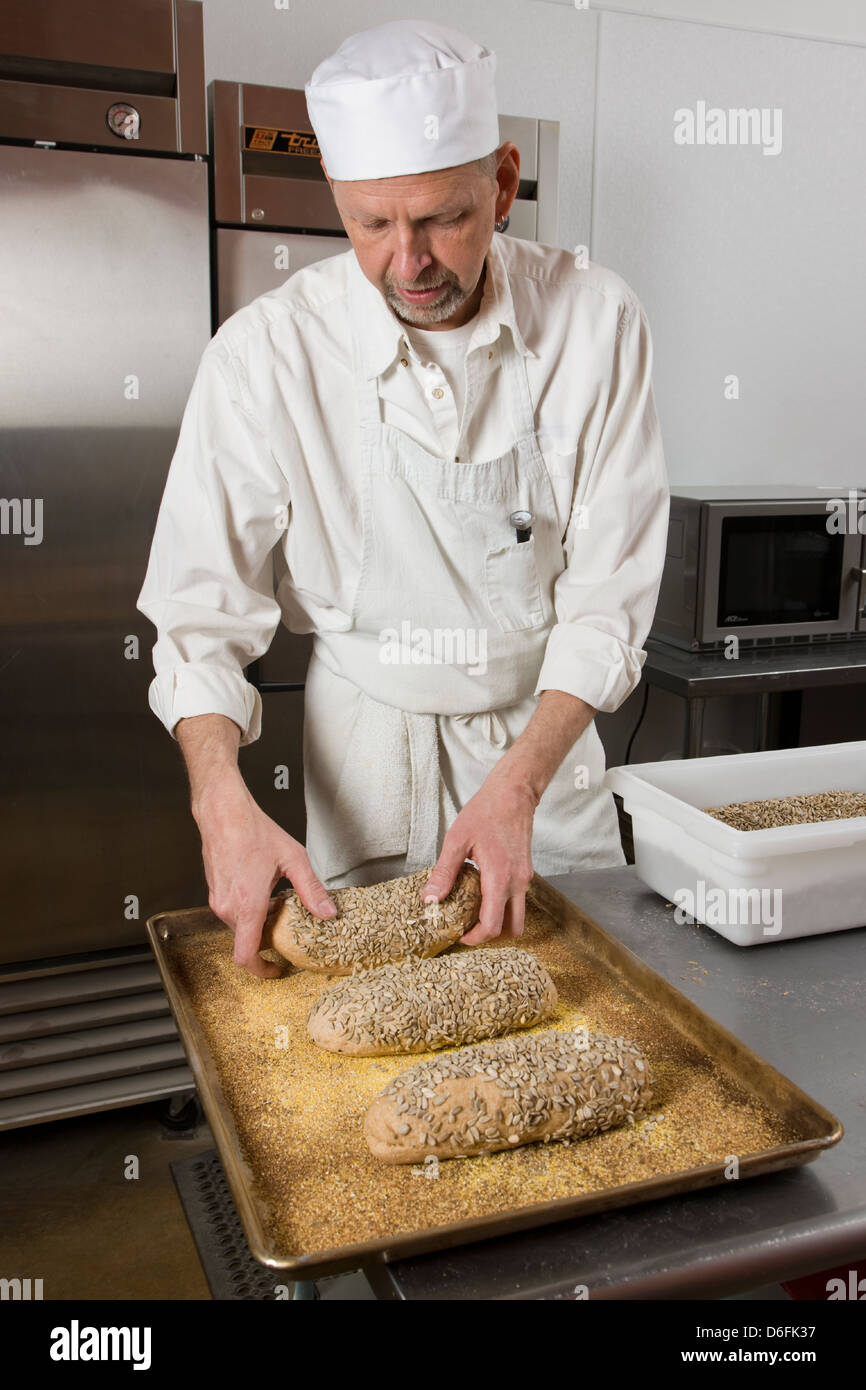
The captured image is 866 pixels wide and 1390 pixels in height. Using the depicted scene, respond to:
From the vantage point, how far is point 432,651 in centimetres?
158

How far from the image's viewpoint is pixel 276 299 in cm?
154

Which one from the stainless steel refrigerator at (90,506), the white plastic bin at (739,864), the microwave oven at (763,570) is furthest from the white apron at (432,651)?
the microwave oven at (763,570)

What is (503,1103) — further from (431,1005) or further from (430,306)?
(430,306)

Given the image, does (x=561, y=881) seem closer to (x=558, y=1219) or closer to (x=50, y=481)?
(x=558, y=1219)

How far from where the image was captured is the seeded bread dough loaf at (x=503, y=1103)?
3.01 ft

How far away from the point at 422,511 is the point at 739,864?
2.14ft

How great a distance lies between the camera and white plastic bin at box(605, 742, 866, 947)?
47.8 inches

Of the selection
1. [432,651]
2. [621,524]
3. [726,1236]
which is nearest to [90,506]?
[432,651]

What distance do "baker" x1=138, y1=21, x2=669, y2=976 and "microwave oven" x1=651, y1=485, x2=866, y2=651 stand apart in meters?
1.20

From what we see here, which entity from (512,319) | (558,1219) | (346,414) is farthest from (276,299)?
(558,1219)

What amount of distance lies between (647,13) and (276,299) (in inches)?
89.1

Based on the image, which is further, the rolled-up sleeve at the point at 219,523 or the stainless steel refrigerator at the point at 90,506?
the stainless steel refrigerator at the point at 90,506

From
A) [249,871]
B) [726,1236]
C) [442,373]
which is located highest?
[442,373]

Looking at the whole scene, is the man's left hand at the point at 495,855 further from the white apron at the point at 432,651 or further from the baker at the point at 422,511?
the white apron at the point at 432,651
